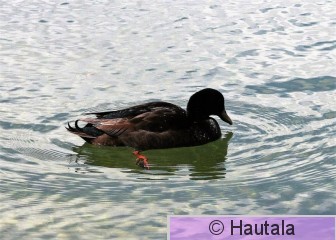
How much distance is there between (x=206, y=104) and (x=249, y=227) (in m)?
3.57

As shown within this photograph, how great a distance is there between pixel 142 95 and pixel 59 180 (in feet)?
11.9

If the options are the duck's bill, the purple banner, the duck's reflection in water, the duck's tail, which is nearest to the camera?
the purple banner

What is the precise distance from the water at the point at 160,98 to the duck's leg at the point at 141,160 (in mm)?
115

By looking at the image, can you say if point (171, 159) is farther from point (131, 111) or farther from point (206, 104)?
point (206, 104)

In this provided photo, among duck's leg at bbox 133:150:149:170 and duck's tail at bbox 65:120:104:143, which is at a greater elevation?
duck's tail at bbox 65:120:104:143

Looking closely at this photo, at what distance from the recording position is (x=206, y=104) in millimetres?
11883

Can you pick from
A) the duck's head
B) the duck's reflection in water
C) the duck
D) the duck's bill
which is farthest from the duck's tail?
the duck's bill

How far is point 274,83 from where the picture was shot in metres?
13.6

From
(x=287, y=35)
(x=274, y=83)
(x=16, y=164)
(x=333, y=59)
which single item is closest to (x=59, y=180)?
→ (x=16, y=164)

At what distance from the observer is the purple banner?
330 inches

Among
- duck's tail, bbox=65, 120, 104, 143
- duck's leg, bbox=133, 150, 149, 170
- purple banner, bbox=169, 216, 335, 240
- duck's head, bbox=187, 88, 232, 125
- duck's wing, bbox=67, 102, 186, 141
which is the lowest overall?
purple banner, bbox=169, 216, 335, 240

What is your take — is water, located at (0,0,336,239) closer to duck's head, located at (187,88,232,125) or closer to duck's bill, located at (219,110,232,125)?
duck's bill, located at (219,110,232,125)

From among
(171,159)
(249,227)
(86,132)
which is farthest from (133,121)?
(249,227)

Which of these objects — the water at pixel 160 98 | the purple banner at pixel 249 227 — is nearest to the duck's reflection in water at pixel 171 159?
the water at pixel 160 98
